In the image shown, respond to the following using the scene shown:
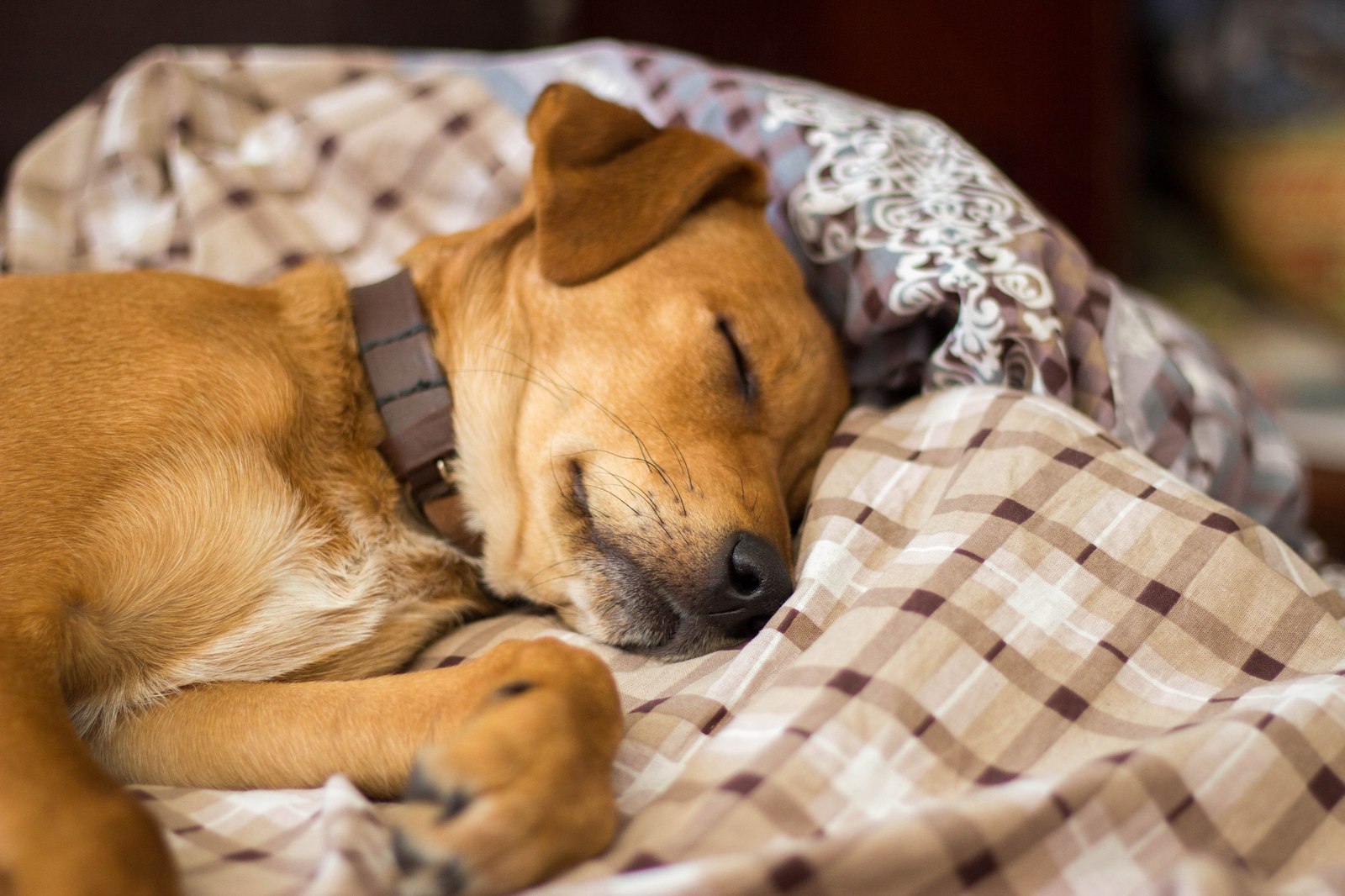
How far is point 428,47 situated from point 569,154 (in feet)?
7.75

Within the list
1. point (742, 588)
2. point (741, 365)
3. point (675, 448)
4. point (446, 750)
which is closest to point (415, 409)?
point (675, 448)

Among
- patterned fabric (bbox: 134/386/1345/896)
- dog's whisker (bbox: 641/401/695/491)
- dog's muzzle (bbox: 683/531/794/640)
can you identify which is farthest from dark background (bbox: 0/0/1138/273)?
dog's muzzle (bbox: 683/531/794/640)

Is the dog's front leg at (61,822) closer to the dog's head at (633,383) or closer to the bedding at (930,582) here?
the bedding at (930,582)

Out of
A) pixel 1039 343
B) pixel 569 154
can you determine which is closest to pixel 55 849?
pixel 569 154

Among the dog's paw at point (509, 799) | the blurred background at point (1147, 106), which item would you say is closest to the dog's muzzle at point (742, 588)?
the dog's paw at point (509, 799)

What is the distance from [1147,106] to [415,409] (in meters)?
4.68

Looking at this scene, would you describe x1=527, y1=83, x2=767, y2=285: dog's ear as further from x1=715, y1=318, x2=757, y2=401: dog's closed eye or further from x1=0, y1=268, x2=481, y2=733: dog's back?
x1=0, y1=268, x2=481, y2=733: dog's back

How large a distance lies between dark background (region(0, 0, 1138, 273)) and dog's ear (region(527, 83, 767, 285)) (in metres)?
2.01

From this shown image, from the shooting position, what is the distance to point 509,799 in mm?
1110

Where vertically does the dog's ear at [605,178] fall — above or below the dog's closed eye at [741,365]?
above

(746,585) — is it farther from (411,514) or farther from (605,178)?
(605,178)

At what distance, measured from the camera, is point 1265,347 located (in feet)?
15.7

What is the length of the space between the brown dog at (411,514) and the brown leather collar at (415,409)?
0.09 feet

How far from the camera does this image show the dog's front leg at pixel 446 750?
1.10 m
